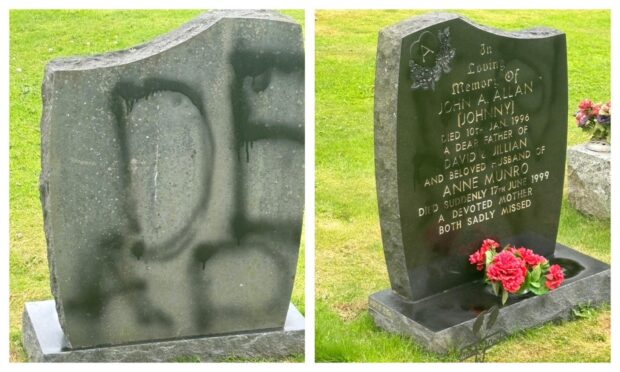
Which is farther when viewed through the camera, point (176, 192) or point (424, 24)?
point (424, 24)

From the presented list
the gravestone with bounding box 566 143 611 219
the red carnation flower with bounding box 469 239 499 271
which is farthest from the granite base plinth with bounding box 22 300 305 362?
the gravestone with bounding box 566 143 611 219

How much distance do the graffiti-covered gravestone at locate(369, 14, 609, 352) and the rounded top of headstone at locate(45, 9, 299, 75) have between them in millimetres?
866

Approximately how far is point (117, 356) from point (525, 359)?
2.67 meters

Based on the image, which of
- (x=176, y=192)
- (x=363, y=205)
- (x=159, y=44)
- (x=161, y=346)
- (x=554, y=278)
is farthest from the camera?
(x=363, y=205)

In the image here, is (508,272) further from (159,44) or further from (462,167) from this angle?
(159,44)

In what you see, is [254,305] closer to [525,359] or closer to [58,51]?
[525,359]

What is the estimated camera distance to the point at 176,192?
645 cm

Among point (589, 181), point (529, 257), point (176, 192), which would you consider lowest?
point (589, 181)

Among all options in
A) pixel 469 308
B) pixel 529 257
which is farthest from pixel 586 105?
pixel 469 308

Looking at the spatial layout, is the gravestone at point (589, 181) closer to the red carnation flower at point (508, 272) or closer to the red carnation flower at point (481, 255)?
the red carnation flower at point (481, 255)

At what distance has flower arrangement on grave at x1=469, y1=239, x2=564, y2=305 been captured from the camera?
719 centimetres

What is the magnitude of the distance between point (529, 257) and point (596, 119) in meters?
2.46

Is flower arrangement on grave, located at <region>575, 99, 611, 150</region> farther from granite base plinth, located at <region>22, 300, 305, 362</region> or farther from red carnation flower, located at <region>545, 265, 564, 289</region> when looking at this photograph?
granite base plinth, located at <region>22, 300, 305, 362</region>

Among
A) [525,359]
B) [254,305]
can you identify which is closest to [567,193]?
[525,359]
